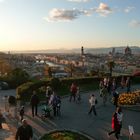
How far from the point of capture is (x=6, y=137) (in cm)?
1664

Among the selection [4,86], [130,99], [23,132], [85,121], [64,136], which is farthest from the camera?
[4,86]

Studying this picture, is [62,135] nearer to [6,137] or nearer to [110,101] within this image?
[6,137]

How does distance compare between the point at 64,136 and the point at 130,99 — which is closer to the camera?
the point at 64,136

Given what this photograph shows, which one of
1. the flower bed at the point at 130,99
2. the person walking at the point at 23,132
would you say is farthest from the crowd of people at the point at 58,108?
the flower bed at the point at 130,99

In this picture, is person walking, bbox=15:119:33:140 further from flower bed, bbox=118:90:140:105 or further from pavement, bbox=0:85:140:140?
flower bed, bbox=118:90:140:105

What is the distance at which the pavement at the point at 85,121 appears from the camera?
17.2 m

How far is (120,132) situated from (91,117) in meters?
3.66

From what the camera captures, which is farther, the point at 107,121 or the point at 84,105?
the point at 84,105

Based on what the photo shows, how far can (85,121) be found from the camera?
1956 centimetres

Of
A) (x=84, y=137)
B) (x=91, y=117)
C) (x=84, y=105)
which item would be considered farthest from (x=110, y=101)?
(x=84, y=137)

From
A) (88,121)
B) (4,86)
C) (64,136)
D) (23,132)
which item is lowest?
(4,86)

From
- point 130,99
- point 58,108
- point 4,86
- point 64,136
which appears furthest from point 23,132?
point 4,86

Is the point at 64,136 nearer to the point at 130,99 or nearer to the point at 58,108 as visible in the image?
the point at 58,108

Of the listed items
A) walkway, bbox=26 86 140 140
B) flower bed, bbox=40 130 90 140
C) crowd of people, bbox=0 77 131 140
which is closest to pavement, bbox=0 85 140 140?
A: walkway, bbox=26 86 140 140
